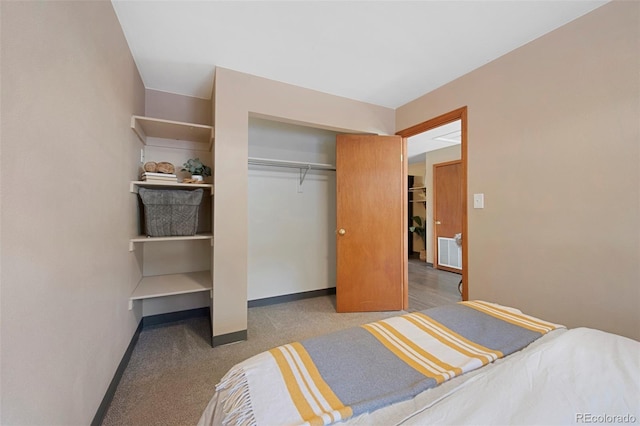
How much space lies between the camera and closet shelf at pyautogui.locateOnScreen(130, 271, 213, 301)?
1908 mm

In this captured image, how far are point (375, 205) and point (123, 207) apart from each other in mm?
2267

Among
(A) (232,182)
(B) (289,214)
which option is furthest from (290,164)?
(A) (232,182)

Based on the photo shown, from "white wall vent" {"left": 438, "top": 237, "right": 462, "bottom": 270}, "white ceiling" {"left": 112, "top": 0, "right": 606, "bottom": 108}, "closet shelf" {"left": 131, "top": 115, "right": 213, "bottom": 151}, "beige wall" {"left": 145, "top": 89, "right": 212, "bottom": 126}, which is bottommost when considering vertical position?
"white wall vent" {"left": 438, "top": 237, "right": 462, "bottom": 270}

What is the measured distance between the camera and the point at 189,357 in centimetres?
189

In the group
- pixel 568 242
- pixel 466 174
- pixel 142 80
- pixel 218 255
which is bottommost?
pixel 218 255

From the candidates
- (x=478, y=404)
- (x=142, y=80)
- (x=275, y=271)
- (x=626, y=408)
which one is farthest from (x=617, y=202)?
(x=142, y=80)

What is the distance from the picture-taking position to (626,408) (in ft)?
2.04

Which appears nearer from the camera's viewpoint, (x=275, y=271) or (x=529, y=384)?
(x=529, y=384)

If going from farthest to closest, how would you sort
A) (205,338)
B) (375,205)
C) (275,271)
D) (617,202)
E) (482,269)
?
(275,271)
(375,205)
(205,338)
(482,269)
(617,202)

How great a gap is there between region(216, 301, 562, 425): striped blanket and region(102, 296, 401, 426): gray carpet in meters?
0.98

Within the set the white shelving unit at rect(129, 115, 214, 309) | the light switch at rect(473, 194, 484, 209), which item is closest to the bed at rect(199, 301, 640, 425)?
the light switch at rect(473, 194, 484, 209)

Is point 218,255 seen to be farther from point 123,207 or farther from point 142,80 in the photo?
point 142,80

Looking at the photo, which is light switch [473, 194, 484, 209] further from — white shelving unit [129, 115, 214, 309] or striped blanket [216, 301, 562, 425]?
white shelving unit [129, 115, 214, 309]

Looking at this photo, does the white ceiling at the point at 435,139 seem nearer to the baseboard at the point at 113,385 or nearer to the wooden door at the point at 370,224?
the wooden door at the point at 370,224
